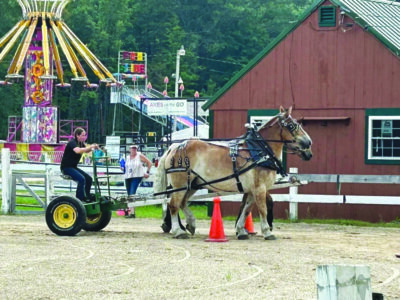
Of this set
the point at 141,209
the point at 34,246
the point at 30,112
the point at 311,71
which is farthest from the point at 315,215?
the point at 30,112

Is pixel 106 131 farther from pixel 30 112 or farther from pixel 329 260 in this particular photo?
pixel 329 260

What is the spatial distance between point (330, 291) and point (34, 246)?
9.81 meters

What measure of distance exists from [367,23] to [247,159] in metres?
7.71

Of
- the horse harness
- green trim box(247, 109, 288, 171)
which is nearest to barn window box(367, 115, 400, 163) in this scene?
green trim box(247, 109, 288, 171)

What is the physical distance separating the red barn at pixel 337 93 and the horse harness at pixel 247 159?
6488mm

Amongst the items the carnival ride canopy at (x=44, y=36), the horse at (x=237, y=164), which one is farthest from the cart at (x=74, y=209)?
the carnival ride canopy at (x=44, y=36)

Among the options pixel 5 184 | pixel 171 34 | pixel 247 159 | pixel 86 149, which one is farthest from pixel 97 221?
pixel 171 34

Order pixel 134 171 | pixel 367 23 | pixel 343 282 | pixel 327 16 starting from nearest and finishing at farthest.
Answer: pixel 343 282, pixel 134 171, pixel 367 23, pixel 327 16

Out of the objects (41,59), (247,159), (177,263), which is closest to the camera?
(177,263)

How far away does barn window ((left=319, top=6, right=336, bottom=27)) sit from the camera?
24.0 m

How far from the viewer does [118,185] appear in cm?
3259

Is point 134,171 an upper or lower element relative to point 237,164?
lower

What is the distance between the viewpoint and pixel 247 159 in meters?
17.3

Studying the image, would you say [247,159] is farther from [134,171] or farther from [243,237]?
[134,171]
